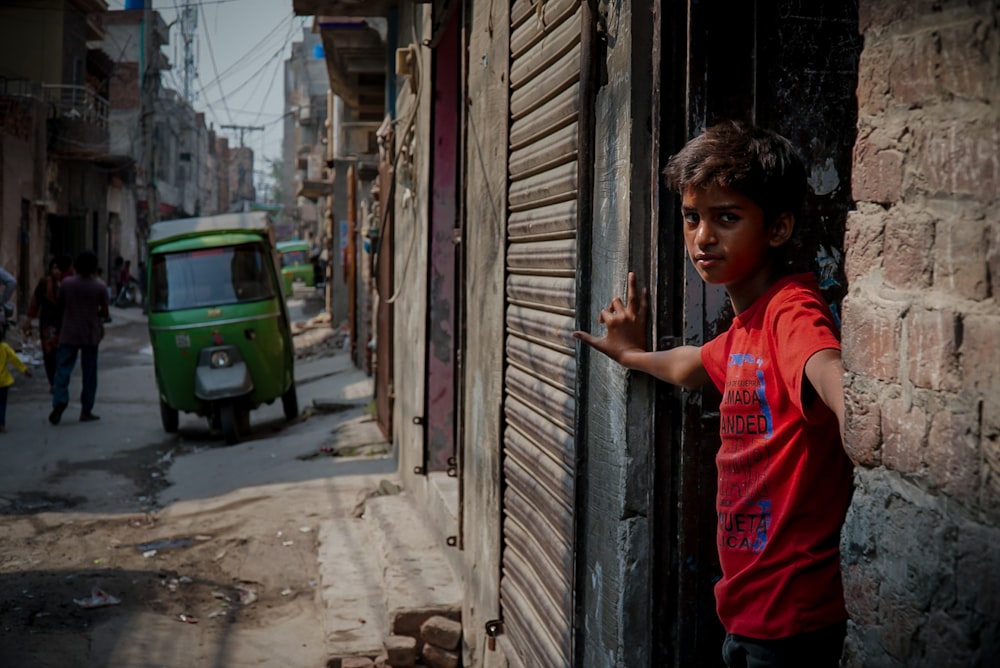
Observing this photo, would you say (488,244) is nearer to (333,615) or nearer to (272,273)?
(333,615)

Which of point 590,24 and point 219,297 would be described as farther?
point 219,297

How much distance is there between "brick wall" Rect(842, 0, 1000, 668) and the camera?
1338 mm

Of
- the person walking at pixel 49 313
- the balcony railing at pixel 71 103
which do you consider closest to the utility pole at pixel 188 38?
the balcony railing at pixel 71 103

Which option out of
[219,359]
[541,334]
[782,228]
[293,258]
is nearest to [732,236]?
[782,228]

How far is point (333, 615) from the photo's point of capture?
522 centimetres

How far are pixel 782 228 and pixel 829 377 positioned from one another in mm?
422

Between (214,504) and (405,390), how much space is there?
1763 mm

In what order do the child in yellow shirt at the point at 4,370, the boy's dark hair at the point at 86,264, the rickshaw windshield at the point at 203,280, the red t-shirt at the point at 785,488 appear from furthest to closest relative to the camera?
the boy's dark hair at the point at 86,264 → the rickshaw windshield at the point at 203,280 → the child in yellow shirt at the point at 4,370 → the red t-shirt at the point at 785,488

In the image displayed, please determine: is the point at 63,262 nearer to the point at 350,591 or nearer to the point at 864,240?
the point at 350,591

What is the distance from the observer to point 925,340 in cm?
147

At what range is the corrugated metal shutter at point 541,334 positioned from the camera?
10.4ft

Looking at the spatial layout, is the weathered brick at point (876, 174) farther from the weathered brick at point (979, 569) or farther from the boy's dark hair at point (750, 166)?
the weathered brick at point (979, 569)

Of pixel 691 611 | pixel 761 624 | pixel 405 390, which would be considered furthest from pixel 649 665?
pixel 405 390

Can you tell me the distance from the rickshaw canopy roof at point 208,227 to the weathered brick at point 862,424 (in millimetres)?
10225
